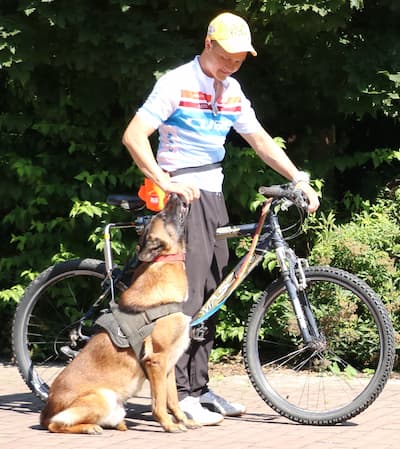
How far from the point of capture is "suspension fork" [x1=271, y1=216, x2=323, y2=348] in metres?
6.27

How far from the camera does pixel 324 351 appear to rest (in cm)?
647

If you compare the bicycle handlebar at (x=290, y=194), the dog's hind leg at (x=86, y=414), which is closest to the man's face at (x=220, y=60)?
the bicycle handlebar at (x=290, y=194)

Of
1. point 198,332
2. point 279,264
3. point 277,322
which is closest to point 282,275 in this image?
point 279,264

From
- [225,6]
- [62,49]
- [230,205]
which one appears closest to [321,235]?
[230,205]

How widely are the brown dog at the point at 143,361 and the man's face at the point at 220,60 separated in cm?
76

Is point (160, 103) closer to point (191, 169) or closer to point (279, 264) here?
point (191, 169)

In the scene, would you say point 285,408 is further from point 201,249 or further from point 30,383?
point 30,383

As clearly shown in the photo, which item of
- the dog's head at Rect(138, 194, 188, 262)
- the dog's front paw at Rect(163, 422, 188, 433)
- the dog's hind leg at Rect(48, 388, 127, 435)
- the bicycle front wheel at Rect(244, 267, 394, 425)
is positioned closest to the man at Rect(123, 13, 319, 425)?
the dog's head at Rect(138, 194, 188, 262)

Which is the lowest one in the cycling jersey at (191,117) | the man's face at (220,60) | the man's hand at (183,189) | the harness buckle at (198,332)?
the harness buckle at (198,332)

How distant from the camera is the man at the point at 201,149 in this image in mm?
6008

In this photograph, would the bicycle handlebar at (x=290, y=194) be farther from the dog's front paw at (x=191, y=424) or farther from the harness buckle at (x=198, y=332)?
the dog's front paw at (x=191, y=424)

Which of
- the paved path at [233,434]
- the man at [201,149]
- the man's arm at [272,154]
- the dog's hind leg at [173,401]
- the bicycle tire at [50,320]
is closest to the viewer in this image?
the paved path at [233,434]

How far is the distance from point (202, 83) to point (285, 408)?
6.23 ft

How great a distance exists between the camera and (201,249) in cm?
631
